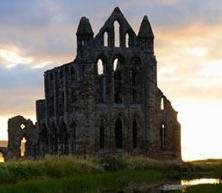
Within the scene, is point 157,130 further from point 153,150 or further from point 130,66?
point 130,66

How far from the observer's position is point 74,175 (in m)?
39.6

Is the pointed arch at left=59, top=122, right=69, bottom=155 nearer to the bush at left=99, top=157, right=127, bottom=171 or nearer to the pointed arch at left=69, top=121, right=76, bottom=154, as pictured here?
the pointed arch at left=69, top=121, right=76, bottom=154

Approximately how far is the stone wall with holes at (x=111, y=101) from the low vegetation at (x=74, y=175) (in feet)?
35.2

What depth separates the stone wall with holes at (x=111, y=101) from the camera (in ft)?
213

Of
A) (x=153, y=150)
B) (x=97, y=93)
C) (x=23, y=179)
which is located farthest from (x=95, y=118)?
(x=23, y=179)

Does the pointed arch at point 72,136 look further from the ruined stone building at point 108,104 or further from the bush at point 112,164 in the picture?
the bush at point 112,164

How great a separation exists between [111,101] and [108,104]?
1.49 feet

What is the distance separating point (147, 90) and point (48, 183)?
37866 millimetres

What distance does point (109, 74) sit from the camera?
217 ft

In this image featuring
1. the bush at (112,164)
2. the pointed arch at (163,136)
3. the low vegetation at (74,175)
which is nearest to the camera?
the low vegetation at (74,175)

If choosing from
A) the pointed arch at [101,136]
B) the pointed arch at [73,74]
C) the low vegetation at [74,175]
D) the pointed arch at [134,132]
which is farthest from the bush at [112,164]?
the pointed arch at [134,132]

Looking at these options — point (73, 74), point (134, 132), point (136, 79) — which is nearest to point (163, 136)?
point (134, 132)

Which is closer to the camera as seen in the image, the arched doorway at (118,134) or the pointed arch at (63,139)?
the pointed arch at (63,139)

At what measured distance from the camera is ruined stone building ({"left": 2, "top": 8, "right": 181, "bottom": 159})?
65.0 m
